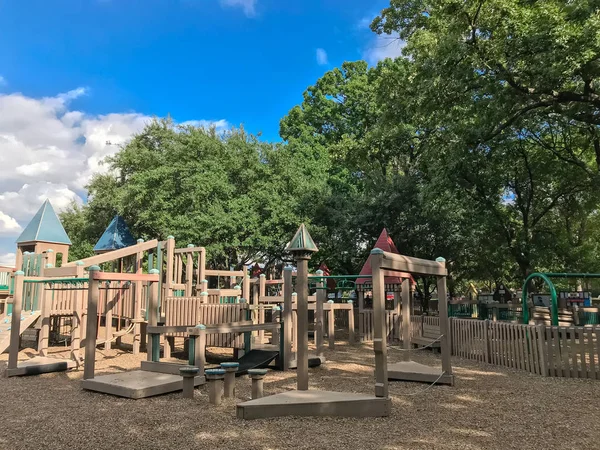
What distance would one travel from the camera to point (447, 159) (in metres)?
16.6

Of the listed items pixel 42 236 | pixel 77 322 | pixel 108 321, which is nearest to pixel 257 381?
pixel 77 322

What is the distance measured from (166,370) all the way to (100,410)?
204 centimetres

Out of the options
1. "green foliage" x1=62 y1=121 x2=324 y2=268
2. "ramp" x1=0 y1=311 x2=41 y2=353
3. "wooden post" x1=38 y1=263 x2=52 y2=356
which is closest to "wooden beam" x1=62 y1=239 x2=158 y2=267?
"wooden post" x1=38 y1=263 x2=52 y2=356

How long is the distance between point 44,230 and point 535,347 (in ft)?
66.2

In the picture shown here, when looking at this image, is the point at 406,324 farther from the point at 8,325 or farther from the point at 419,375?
the point at 8,325

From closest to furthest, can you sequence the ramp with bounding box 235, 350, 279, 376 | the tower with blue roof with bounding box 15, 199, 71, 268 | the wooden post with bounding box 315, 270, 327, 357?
the ramp with bounding box 235, 350, 279, 376, the wooden post with bounding box 315, 270, 327, 357, the tower with blue roof with bounding box 15, 199, 71, 268

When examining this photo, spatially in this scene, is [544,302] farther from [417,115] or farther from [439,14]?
[439,14]

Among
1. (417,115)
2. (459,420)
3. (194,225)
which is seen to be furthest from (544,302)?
(194,225)

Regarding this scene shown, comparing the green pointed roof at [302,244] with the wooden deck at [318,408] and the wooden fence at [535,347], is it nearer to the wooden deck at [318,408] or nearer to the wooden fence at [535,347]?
the wooden deck at [318,408]

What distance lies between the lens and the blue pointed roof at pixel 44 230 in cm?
2072

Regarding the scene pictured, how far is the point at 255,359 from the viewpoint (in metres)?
9.52

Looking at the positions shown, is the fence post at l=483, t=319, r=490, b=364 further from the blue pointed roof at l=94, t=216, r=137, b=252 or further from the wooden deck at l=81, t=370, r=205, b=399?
the blue pointed roof at l=94, t=216, r=137, b=252

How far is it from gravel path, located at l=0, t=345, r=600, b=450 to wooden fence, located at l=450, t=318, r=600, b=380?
514 mm

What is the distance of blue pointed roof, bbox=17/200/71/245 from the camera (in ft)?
68.0
